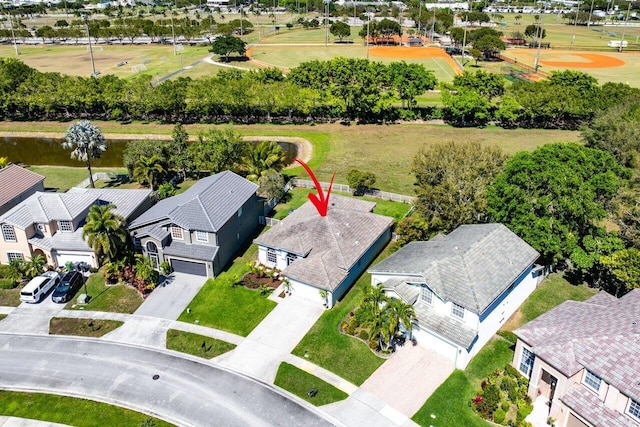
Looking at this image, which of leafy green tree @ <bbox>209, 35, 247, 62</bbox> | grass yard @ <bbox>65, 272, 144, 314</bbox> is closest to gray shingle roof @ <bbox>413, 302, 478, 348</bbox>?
grass yard @ <bbox>65, 272, 144, 314</bbox>

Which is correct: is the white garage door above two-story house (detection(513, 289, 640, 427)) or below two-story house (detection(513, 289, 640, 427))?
below

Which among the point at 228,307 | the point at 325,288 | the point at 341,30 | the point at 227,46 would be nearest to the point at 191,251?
the point at 228,307

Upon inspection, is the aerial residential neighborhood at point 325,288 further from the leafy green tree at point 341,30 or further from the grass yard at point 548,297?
Result: the leafy green tree at point 341,30

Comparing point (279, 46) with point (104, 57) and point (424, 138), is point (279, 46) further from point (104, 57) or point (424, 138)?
point (424, 138)

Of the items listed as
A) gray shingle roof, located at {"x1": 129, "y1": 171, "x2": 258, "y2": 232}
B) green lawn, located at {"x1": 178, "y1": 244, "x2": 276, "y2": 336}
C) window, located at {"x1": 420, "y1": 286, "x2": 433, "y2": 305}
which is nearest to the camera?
window, located at {"x1": 420, "y1": 286, "x2": 433, "y2": 305}

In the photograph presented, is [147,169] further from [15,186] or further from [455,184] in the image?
[455,184]

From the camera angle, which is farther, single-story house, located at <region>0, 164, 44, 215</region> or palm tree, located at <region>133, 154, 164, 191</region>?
palm tree, located at <region>133, 154, 164, 191</region>

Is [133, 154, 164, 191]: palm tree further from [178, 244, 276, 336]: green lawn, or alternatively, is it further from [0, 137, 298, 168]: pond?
[178, 244, 276, 336]: green lawn
